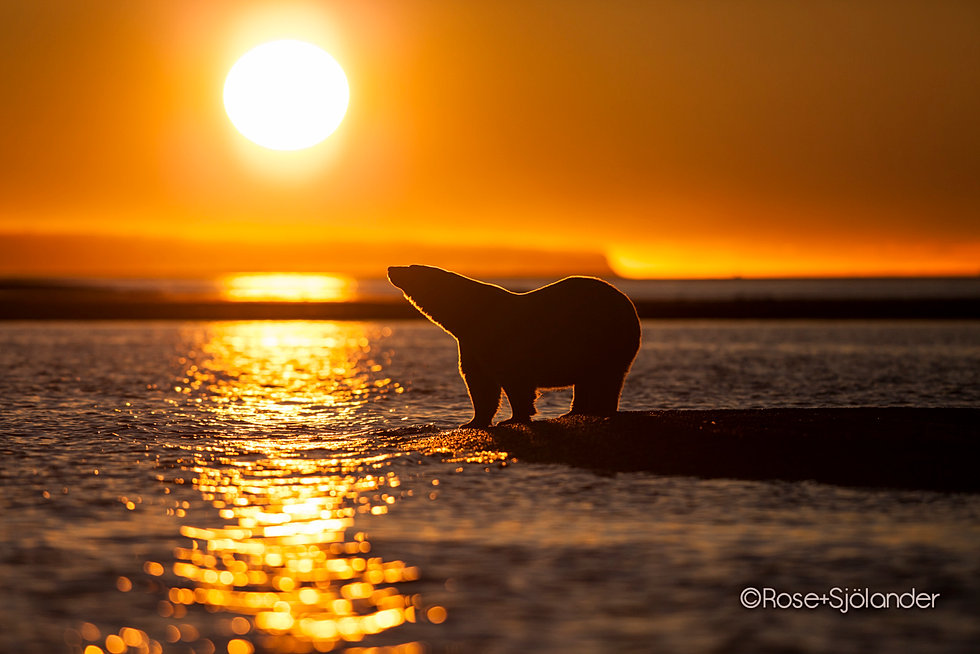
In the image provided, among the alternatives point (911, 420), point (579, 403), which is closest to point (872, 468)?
point (911, 420)

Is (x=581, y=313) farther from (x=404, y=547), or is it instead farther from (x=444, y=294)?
(x=404, y=547)

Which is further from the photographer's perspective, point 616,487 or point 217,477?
point 217,477

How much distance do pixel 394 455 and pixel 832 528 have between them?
655cm

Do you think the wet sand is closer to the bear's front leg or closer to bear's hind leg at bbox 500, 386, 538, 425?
bear's hind leg at bbox 500, 386, 538, 425

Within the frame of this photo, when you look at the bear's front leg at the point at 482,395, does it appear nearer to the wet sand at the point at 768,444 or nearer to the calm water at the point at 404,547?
the wet sand at the point at 768,444

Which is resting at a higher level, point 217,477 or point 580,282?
point 580,282

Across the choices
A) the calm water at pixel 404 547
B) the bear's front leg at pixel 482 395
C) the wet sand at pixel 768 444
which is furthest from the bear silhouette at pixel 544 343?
the calm water at pixel 404 547

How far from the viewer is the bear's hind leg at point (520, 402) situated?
17.5 metres

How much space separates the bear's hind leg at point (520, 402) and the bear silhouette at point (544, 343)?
0.02 metres

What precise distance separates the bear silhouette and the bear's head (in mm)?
23

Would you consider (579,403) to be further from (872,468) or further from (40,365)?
(40,365)

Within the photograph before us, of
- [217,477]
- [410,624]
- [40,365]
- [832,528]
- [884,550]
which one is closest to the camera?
[410,624]

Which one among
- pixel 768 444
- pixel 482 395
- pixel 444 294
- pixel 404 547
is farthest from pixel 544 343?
pixel 404 547

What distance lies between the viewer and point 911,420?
16.7 meters
